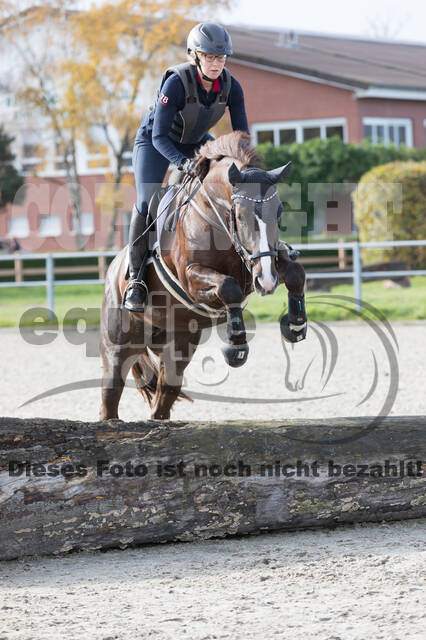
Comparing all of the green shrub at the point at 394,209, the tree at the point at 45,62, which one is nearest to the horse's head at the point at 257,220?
the green shrub at the point at 394,209

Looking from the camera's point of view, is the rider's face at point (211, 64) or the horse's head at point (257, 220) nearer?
the horse's head at point (257, 220)

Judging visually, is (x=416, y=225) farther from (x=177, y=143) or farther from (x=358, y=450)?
(x=358, y=450)

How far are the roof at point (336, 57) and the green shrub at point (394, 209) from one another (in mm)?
9574

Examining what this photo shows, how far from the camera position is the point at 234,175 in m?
4.57

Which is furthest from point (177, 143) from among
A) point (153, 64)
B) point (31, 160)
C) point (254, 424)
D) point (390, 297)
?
point (31, 160)

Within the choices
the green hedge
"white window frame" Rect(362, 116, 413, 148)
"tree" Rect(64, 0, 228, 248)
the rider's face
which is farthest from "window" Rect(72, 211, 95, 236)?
the rider's face

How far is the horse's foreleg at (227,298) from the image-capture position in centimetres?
445

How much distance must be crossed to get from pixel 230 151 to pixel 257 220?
618mm

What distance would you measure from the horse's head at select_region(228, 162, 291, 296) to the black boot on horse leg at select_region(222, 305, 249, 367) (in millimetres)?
177

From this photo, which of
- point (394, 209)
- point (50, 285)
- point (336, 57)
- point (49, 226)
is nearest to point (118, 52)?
point (49, 226)

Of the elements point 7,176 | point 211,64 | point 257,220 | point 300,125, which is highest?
point 300,125

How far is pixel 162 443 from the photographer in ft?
13.0

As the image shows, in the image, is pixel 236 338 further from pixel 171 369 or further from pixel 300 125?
pixel 300 125

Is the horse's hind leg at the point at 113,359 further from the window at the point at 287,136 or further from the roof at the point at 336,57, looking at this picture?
the window at the point at 287,136
